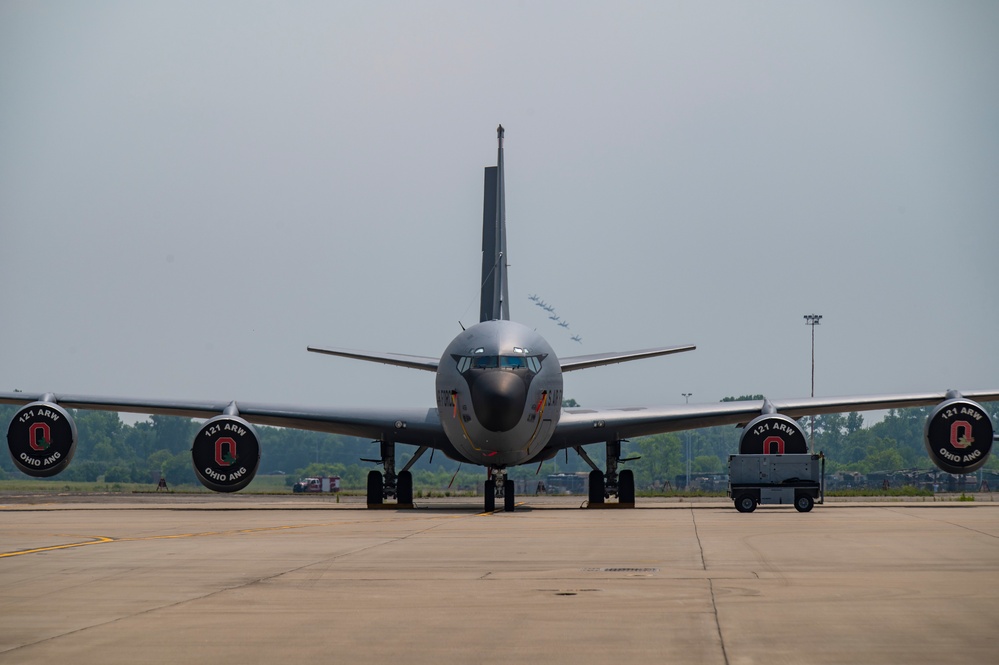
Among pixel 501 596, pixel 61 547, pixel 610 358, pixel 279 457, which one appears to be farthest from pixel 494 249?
pixel 279 457

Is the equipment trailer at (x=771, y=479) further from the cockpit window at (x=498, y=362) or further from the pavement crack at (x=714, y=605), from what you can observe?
the pavement crack at (x=714, y=605)

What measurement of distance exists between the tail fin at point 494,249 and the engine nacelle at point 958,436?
12665 millimetres

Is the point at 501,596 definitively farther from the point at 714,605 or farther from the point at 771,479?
the point at 771,479

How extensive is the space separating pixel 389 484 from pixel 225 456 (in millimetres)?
5143

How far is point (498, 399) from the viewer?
31.2 meters

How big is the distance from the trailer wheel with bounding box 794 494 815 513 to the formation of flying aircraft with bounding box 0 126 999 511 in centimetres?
169

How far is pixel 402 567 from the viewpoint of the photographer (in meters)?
15.9

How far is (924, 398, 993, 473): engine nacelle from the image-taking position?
115ft

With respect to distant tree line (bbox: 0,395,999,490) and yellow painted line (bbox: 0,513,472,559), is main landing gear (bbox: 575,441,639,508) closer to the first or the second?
yellow painted line (bbox: 0,513,472,559)

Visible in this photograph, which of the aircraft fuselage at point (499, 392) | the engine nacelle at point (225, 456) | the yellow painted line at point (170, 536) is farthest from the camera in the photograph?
the engine nacelle at point (225, 456)

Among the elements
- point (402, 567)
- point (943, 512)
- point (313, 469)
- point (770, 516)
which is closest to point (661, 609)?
point (402, 567)

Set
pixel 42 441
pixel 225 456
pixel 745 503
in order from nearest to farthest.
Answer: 1. pixel 745 503
2. pixel 225 456
3. pixel 42 441

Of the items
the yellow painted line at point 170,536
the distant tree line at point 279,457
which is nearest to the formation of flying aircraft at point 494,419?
the yellow painted line at point 170,536

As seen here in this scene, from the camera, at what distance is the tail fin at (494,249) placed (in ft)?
127
